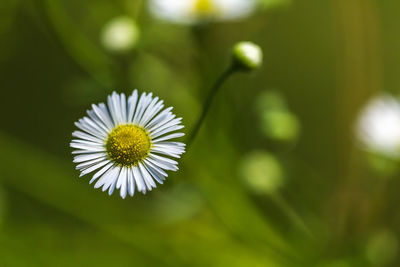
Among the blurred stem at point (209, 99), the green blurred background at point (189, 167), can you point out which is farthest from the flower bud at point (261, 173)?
the blurred stem at point (209, 99)

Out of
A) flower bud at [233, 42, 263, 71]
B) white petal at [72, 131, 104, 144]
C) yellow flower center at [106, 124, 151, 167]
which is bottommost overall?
white petal at [72, 131, 104, 144]

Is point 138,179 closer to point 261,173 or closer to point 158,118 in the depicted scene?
point 158,118

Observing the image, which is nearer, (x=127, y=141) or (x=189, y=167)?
(x=127, y=141)

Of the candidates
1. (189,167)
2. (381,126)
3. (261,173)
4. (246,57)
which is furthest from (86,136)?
(381,126)

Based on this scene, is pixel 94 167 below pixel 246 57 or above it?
below

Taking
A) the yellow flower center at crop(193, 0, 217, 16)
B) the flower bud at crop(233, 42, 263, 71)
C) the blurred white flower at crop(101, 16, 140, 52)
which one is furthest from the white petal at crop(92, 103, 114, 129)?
the yellow flower center at crop(193, 0, 217, 16)

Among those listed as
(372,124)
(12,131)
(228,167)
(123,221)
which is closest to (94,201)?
(123,221)

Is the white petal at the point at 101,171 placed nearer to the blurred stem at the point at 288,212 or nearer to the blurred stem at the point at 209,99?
the blurred stem at the point at 209,99

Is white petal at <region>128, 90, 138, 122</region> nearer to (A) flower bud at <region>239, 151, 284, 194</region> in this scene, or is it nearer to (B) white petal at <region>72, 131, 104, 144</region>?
(B) white petal at <region>72, 131, 104, 144</region>
